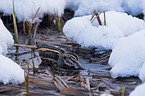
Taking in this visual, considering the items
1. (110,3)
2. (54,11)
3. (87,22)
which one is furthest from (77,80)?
(110,3)

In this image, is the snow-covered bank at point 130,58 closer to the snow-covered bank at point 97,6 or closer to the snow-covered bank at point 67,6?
the snow-covered bank at point 67,6

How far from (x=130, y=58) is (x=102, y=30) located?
0.54m

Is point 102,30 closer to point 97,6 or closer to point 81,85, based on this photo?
point 81,85

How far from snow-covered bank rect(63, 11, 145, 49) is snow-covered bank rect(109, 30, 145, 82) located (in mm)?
334

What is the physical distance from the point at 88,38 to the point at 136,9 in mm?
1188

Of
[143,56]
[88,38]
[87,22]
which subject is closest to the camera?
[143,56]

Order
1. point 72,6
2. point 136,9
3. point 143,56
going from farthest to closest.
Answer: point 72,6
point 136,9
point 143,56

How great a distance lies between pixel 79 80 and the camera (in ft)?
4.07

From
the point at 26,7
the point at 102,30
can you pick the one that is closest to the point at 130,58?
the point at 102,30

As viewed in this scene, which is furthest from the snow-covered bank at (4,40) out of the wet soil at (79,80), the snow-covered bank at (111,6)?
the snow-covered bank at (111,6)

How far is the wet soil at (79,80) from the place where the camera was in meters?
1.07

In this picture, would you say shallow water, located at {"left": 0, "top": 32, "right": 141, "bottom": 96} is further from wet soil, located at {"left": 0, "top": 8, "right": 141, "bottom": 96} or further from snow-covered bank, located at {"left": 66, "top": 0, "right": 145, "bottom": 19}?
snow-covered bank, located at {"left": 66, "top": 0, "right": 145, "bottom": 19}

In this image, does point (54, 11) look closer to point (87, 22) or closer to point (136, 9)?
point (87, 22)

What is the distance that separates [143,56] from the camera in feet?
4.07
